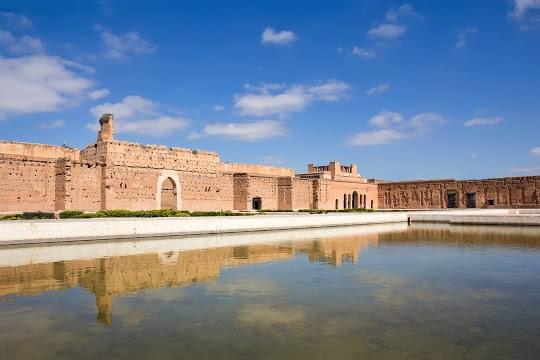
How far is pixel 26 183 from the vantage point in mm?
21234

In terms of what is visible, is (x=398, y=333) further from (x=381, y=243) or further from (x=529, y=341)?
(x=381, y=243)

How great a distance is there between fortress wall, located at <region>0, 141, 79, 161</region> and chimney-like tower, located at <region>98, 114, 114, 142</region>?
211cm

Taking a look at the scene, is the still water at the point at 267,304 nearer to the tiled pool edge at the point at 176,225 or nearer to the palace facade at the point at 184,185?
the tiled pool edge at the point at 176,225

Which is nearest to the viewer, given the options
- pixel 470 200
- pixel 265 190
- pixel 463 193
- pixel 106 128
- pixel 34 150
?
pixel 34 150

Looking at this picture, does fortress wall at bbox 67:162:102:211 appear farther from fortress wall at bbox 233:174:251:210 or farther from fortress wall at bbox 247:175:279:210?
fortress wall at bbox 247:175:279:210

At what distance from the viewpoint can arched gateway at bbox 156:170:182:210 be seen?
27.8 metres

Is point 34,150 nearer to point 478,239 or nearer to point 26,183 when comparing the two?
point 26,183

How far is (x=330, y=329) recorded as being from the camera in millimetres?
6359

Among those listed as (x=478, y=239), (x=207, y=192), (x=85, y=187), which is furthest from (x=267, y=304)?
(x=207, y=192)

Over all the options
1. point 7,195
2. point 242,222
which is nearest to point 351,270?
point 242,222

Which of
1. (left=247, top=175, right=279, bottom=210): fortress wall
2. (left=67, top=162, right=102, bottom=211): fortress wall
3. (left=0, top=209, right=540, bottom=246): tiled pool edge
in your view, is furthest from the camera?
(left=247, top=175, right=279, bottom=210): fortress wall

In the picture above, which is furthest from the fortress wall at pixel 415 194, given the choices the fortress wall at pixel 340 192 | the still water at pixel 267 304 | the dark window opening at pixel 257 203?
the still water at pixel 267 304

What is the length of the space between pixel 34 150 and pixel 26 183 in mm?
2925

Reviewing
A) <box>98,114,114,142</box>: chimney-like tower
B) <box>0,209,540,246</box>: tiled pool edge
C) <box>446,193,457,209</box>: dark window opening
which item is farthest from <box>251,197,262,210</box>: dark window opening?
<box>446,193,457,209</box>: dark window opening
